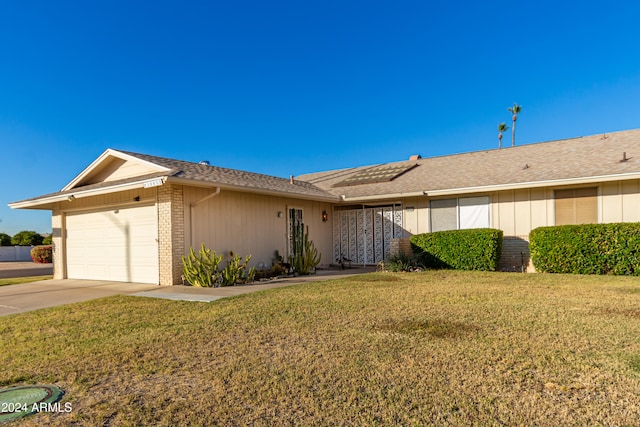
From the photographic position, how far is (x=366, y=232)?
1553cm

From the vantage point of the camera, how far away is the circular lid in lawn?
116 inches

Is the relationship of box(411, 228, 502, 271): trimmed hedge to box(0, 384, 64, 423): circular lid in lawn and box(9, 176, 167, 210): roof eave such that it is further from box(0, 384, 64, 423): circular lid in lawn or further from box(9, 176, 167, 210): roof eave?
box(0, 384, 64, 423): circular lid in lawn

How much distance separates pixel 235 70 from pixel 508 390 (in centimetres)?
1903

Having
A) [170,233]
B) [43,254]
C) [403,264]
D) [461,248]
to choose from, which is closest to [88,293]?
[170,233]

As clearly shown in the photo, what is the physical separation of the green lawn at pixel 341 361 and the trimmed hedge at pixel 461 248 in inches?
180

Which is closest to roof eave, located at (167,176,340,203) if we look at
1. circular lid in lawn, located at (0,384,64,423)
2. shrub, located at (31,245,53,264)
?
circular lid in lawn, located at (0,384,64,423)

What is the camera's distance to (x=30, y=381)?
359 cm

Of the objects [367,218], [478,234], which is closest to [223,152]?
[367,218]

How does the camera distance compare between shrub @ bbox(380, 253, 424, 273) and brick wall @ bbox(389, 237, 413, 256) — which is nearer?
shrub @ bbox(380, 253, 424, 273)

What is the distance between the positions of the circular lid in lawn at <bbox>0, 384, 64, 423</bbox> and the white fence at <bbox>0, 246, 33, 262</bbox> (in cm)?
3498

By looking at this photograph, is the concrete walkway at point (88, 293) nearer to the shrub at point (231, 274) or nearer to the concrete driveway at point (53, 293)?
the concrete driveway at point (53, 293)

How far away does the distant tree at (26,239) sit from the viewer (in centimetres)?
3259

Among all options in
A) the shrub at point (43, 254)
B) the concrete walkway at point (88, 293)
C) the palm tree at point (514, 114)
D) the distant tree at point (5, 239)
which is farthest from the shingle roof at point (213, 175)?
the distant tree at point (5, 239)

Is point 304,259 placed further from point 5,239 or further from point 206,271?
point 5,239
